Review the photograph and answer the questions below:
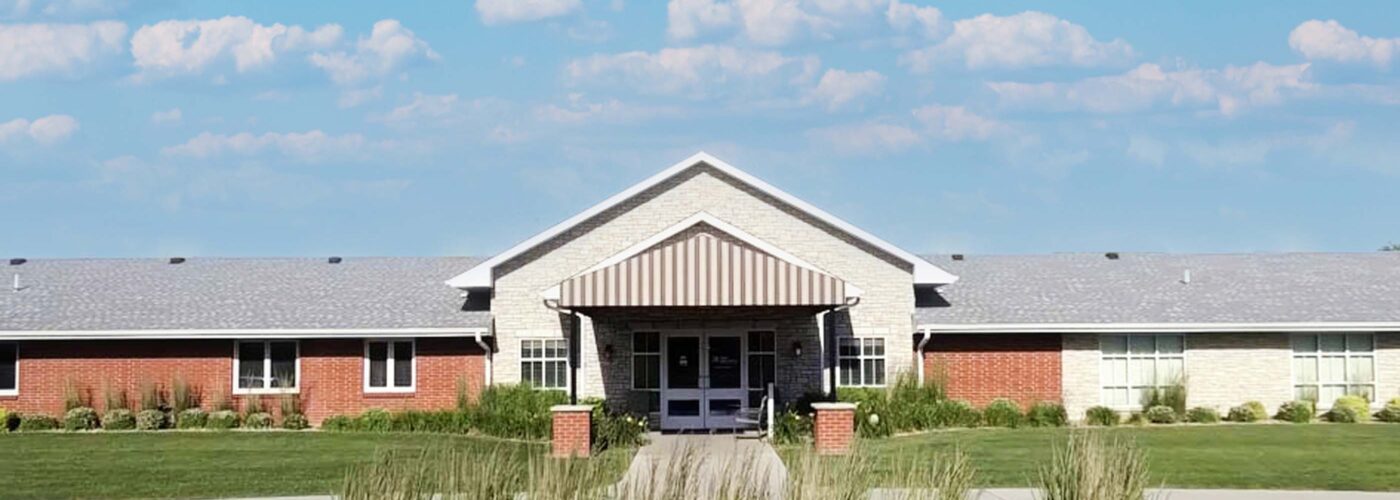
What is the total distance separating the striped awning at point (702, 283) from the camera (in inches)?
1227

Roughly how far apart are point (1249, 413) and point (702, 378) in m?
11.4

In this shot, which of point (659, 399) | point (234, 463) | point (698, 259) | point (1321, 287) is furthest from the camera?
point (1321, 287)

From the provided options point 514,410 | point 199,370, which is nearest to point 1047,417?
point 514,410

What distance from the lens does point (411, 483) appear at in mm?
10992

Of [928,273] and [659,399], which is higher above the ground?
[928,273]

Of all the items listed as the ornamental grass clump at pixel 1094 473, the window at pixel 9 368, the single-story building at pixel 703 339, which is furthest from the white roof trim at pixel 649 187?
the ornamental grass clump at pixel 1094 473

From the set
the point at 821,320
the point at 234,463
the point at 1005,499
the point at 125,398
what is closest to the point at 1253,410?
the point at 821,320

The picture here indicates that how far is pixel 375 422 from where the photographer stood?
35.8 m

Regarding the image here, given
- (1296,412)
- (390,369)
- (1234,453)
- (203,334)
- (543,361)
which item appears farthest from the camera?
(390,369)

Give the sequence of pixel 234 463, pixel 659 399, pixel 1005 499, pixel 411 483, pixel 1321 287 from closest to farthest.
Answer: pixel 411 483, pixel 1005 499, pixel 234 463, pixel 659 399, pixel 1321 287

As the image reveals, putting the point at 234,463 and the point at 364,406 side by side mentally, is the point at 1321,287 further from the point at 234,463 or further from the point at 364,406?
the point at 234,463

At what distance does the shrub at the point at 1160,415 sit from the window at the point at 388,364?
15374 millimetres

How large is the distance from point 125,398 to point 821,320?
48.2 feet

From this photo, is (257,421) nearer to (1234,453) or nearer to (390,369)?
(390,369)
